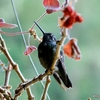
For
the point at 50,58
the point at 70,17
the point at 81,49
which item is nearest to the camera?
the point at 70,17

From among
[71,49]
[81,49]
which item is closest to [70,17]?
[71,49]

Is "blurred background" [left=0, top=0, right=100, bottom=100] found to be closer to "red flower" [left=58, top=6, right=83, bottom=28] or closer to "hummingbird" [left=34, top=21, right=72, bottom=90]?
"hummingbird" [left=34, top=21, right=72, bottom=90]

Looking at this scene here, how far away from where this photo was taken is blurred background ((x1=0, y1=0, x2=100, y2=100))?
49.4 inches

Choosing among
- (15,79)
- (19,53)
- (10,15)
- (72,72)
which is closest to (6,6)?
(10,15)

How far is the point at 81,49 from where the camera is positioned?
4.15 feet

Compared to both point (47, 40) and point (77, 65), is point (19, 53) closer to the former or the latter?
point (77, 65)

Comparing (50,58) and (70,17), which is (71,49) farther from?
(50,58)

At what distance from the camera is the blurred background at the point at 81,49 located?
1.25 meters

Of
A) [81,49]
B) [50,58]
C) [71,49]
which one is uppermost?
[81,49]

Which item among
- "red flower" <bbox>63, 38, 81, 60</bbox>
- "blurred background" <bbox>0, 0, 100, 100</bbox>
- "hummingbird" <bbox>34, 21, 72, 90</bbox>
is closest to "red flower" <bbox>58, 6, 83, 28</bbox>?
"red flower" <bbox>63, 38, 81, 60</bbox>

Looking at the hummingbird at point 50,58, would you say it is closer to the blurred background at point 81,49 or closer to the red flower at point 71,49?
the red flower at point 71,49

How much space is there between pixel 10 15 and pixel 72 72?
43cm

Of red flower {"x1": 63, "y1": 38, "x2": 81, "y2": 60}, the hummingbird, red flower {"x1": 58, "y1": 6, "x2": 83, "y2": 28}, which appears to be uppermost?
the hummingbird

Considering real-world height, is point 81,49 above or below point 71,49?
above
